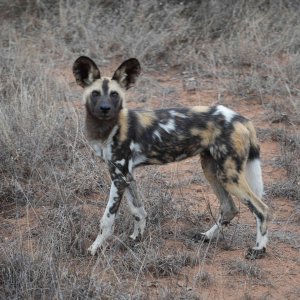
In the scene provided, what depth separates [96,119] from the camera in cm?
392

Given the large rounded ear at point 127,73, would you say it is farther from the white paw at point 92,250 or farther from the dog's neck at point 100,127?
the white paw at point 92,250

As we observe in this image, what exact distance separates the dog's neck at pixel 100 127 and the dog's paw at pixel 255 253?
43.2 inches

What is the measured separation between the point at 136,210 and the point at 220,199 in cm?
58

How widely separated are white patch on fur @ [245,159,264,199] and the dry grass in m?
0.33

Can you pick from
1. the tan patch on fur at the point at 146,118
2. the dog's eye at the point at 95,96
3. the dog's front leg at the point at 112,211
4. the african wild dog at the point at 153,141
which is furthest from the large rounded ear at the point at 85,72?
the dog's front leg at the point at 112,211

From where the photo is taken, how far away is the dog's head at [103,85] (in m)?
3.83

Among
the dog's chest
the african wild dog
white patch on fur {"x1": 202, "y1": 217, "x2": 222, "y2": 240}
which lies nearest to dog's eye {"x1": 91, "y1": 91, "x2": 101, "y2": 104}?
the african wild dog

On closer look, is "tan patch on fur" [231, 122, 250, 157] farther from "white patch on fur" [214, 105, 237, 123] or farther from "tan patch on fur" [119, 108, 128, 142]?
"tan patch on fur" [119, 108, 128, 142]

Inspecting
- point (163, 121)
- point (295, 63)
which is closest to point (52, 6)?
point (295, 63)

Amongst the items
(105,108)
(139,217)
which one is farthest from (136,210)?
(105,108)

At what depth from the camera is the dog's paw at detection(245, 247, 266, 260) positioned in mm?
3900

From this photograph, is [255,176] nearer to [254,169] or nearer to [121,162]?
[254,169]

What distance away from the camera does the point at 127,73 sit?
4031 millimetres

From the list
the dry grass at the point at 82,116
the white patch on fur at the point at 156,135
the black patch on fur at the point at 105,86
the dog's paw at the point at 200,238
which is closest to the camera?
the dry grass at the point at 82,116
